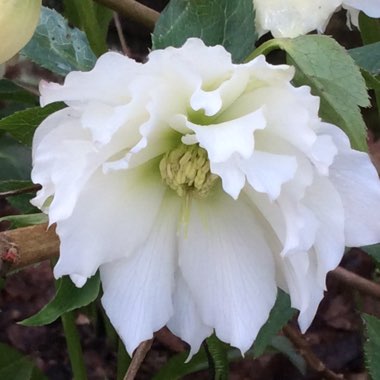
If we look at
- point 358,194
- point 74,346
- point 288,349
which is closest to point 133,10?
point 358,194

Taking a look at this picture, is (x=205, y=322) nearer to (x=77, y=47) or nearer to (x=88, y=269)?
(x=88, y=269)

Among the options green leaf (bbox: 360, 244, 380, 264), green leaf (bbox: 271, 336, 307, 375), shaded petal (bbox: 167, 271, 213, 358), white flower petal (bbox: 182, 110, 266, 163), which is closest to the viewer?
white flower petal (bbox: 182, 110, 266, 163)

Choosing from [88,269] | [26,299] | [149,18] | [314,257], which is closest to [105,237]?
[88,269]

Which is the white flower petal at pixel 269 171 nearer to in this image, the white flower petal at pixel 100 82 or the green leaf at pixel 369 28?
the white flower petal at pixel 100 82

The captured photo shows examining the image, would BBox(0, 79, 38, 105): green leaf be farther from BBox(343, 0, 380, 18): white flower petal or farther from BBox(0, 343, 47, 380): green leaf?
BBox(343, 0, 380, 18): white flower petal

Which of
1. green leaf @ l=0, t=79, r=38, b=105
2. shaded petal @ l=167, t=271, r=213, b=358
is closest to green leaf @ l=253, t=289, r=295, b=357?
shaded petal @ l=167, t=271, r=213, b=358

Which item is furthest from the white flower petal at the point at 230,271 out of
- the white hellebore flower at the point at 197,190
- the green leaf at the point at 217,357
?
the green leaf at the point at 217,357
